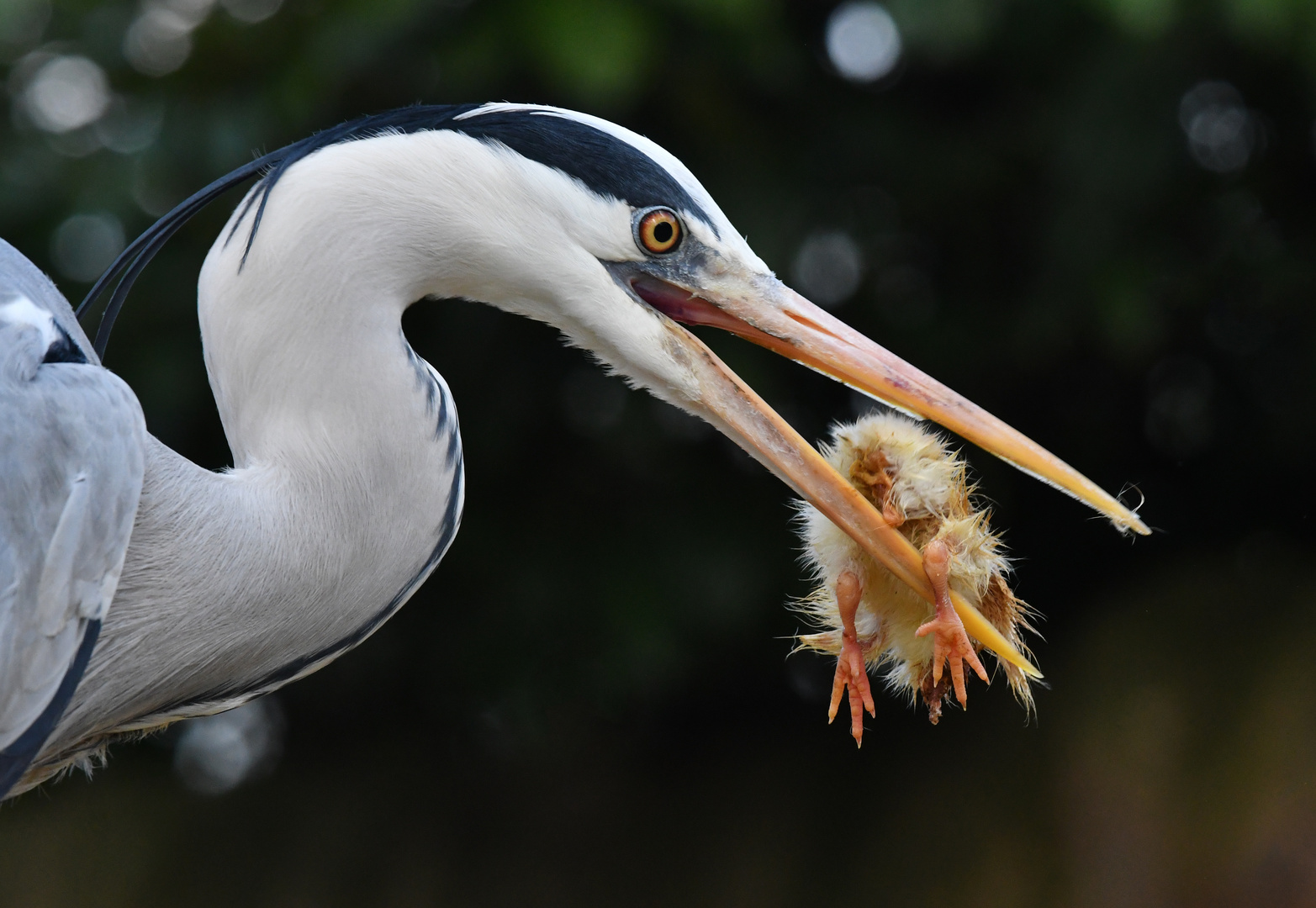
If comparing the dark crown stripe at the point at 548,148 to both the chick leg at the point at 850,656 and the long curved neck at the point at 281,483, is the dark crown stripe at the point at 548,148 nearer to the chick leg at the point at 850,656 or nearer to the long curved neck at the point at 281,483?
the long curved neck at the point at 281,483

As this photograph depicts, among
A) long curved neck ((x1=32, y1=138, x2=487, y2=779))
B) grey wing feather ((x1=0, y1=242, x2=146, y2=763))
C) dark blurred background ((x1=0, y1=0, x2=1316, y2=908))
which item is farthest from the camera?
dark blurred background ((x1=0, y1=0, x2=1316, y2=908))

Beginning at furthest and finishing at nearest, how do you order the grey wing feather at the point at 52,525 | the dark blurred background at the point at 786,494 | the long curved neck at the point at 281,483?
the dark blurred background at the point at 786,494
the long curved neck at the point at 281,483
the grey wing feather at the point at 52,525

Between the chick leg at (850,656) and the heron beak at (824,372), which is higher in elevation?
the heron beak at (824,372)

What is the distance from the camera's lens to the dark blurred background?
2.31 m

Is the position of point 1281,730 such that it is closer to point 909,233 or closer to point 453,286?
point 909,233

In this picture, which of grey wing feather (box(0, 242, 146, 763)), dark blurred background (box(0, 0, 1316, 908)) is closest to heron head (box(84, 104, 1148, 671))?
grey wing feather (box(0, 242, 146, 763))

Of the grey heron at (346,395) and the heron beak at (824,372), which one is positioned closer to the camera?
the grey heron at (346,395)

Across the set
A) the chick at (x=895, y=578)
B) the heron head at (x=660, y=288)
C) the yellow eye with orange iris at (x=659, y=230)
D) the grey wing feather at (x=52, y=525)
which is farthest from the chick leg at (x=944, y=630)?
the grey wing feather at (x=52, y=525)

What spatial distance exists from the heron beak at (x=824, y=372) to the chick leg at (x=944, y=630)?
1.2 inches

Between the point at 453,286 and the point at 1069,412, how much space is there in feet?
7.10

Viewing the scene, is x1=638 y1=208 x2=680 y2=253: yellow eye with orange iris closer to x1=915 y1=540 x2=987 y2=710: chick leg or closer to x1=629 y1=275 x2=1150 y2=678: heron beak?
x1=629 y1=275 x2=1150 y2=678: heron beak

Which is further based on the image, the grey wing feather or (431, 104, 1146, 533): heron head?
(431, 104, 1146, 533): heron head

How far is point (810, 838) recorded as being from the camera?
10.2 feet

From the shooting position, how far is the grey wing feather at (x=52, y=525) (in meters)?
1.03
